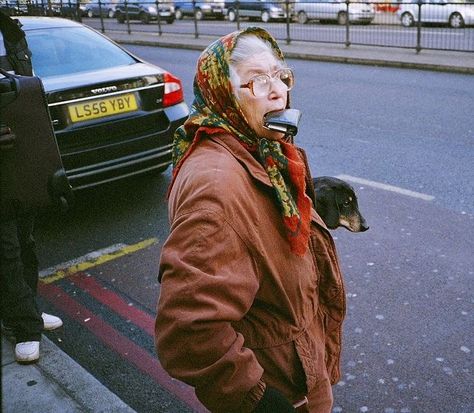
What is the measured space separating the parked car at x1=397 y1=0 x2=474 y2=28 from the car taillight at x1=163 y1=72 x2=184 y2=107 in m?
11.4

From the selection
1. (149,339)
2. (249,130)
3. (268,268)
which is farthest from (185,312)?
(149,339)

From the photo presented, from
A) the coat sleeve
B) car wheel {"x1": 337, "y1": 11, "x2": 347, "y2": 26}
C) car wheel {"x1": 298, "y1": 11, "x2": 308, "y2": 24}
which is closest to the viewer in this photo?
the coat sleeve

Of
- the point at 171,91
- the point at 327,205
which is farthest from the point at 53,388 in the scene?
the point at 171,91

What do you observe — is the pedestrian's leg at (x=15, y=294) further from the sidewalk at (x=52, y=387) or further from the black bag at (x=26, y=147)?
the black bag at (x=26, y=147)

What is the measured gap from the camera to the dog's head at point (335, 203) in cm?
271

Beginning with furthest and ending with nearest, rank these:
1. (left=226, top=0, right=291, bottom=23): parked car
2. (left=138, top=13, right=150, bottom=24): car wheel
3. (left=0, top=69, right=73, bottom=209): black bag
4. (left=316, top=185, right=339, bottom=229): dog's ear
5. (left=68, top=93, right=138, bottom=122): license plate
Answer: (left=138, top=13, right=150, bottom=24): car wheel
(left=226, top=0, right=291, bottom=23): parked car
(left=68, top=93, right=138, bottom=122): license plate
(left=316, top=185, right=339, bottom=229): dog's ear
(left=0, top=69, right=73, bottom=209): black bag

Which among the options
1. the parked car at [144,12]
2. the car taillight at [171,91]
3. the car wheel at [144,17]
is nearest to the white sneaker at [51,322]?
Answer: the car taillight at [171,91]

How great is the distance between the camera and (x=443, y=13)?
1717 centimetres

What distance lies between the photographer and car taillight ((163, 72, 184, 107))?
569 cm

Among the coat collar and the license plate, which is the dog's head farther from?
the license plate

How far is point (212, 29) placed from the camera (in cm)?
2250

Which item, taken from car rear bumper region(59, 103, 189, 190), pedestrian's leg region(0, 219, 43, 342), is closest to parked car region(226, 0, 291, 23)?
car rear bumper region(59, 103, 189, 190)

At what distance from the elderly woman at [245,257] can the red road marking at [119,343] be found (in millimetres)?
1423

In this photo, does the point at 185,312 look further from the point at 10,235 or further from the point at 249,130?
the point at 10,235
